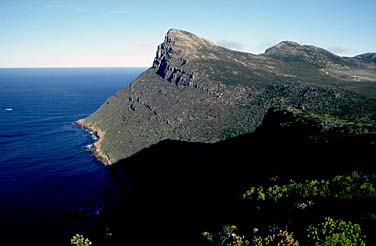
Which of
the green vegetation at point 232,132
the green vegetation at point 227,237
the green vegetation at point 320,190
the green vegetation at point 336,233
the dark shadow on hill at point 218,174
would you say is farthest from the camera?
the green vegetation at point 232,132

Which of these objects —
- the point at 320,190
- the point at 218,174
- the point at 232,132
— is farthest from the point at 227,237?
the point at 232,132

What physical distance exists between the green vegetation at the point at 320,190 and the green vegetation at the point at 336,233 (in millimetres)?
11834

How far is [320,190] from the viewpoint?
8269 cm

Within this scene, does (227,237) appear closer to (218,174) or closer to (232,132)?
(218,174)

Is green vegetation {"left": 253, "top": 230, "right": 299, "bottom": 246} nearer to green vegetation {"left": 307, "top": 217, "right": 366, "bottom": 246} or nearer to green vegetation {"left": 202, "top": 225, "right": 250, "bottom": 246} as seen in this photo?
green vegetation {"left": 202, "top": 225, "right": 250, "bottom": 246}

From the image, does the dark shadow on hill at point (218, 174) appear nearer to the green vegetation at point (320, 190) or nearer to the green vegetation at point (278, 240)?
the green vegetation at point (320, 190)

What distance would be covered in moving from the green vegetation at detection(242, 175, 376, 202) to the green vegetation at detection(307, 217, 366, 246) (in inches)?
466

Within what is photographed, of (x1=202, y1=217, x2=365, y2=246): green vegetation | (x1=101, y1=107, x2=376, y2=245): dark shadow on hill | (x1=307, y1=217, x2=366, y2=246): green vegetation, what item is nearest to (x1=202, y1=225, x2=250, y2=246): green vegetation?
(x1=202, y1=217, x2=365, y2=246): green vegetation

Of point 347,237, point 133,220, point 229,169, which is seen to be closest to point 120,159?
point 133,220

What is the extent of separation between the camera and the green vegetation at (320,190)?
7862 centimetres

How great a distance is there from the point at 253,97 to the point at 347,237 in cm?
13783

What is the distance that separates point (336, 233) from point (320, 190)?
1894 centimetres

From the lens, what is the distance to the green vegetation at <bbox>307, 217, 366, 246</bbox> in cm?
6325

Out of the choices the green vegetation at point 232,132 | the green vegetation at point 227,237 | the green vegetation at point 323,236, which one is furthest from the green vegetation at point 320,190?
the green vegetation at point 232,132
